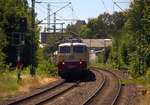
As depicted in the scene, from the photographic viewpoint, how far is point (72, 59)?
2155cm

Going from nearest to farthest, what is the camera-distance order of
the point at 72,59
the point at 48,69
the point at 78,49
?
1. the point at 72,59
2. the point at 78,49
3. the point at 48,69

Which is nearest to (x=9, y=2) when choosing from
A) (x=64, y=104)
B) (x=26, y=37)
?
(x=26, y=37)

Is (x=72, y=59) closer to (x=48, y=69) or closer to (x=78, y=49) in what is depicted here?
(x=78, y=49)

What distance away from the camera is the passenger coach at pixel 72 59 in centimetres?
2134

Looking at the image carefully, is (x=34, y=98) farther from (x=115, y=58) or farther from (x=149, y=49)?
(x=115, y=58)

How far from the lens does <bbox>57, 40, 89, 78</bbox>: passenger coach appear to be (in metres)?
21.3

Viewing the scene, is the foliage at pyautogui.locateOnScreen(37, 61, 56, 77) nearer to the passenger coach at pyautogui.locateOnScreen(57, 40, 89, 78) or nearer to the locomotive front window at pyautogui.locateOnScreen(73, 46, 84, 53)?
the passenger coach at pyautogui.locateOnScreen(57, 40, 89, 78)

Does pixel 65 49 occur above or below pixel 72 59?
above

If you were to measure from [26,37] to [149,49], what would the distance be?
17.0m

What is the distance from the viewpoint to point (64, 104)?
11.8 m

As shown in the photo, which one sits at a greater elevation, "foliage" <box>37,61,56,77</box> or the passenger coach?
the passenger coach

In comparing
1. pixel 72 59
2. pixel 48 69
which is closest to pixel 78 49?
pixel 72 59

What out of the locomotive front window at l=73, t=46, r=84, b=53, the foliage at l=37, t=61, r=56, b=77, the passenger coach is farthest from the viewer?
the foliage at l=37, t=61, r=56, b=77

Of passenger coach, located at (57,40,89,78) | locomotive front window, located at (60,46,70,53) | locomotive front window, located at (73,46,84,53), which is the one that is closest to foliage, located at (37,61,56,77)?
passenger coach, located at (57,40,89,78)
